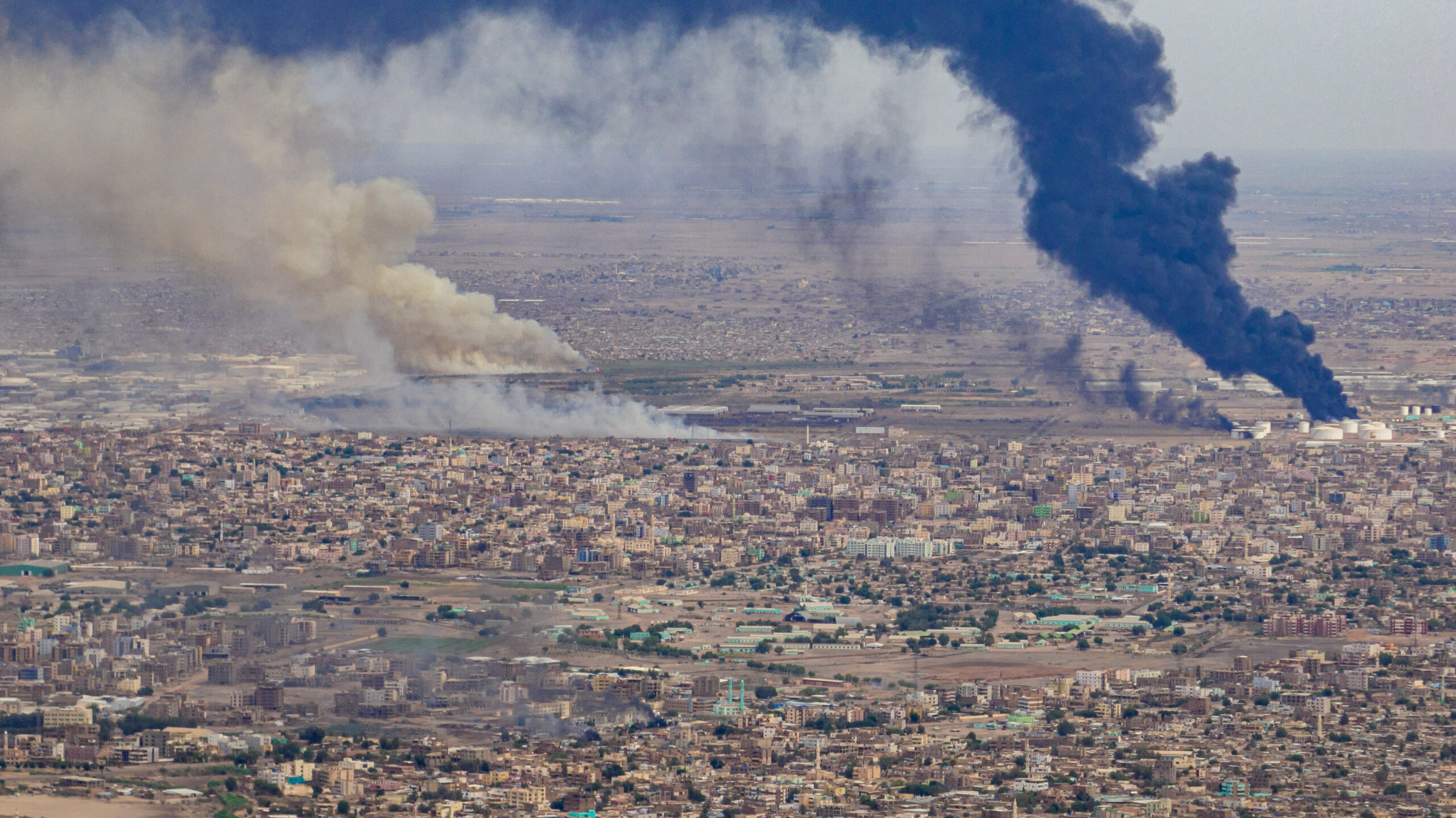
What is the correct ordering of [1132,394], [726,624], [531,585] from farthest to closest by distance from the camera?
[1132,394]
[531,585]
[726,624]

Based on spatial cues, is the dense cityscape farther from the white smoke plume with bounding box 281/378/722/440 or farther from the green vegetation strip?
Result: the white smoke plume with bounding box 281/378/722/440

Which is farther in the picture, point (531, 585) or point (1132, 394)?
point (1132, 394)

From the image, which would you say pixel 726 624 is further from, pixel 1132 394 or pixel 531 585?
pixel 1132 394

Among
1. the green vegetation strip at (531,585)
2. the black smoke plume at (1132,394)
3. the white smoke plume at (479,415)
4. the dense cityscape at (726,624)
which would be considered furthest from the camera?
the black smoke plume at (1132,394)

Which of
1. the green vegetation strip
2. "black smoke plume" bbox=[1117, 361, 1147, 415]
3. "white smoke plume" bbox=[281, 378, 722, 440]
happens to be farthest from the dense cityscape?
"black smoke plume" bbox=[1117, 361, 1147, 415]

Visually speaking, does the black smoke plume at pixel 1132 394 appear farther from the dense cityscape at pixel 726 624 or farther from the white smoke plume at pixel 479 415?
the white smoke plume at pixel 479 415

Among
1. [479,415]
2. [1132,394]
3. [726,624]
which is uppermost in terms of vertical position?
[1132,394]

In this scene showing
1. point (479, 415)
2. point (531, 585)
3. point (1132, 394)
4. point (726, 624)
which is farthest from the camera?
point (1132, 394)

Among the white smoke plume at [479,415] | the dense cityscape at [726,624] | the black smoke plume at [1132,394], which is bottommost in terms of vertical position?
the dense cityscape at [726,624]

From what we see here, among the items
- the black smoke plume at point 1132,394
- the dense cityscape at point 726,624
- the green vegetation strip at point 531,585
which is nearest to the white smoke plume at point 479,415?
the dense cityscape at point 726,624

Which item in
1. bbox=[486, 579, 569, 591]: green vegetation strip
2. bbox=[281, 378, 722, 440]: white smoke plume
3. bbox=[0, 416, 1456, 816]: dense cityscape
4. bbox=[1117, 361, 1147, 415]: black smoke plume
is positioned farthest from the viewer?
bbox=[1117, 361, 1147, 415]: black smoke plume

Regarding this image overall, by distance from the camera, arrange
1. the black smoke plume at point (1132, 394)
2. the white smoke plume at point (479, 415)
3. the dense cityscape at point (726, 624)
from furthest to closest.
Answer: the black smoke plume at point (1132, 394)
the white smoke plume at point (479, 415)
the dense cityscape at point (726, 624)

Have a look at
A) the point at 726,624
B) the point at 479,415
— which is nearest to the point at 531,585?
the point at 726,624

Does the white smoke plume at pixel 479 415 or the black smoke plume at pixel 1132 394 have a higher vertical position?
the black smoke plume at pixel 1132 394
